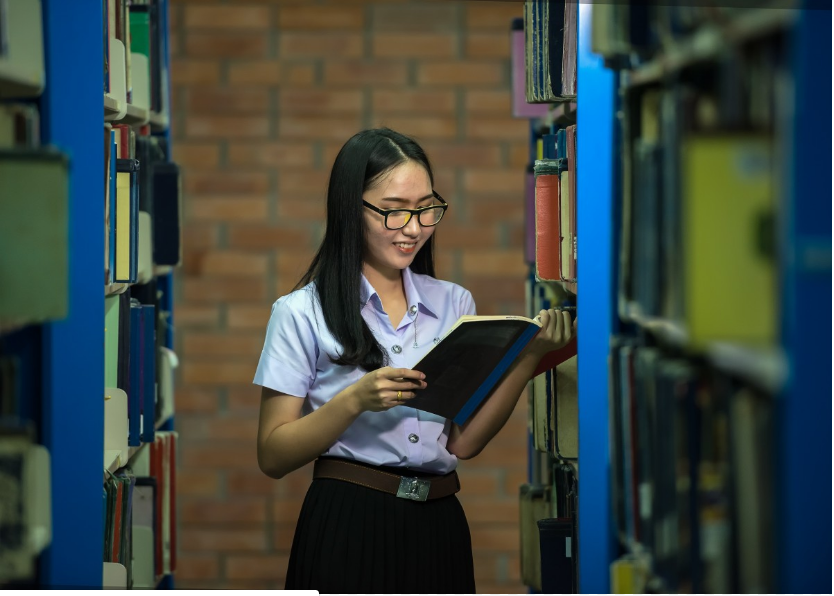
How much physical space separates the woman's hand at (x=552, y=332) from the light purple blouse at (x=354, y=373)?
23 cm

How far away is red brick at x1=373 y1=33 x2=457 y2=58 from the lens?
3305 mm

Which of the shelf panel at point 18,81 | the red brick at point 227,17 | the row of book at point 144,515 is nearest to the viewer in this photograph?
the shelf panel at point 18,81

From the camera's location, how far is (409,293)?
187 centimetres

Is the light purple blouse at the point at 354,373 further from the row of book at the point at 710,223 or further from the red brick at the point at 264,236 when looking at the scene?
the red brick at the point at 264,236

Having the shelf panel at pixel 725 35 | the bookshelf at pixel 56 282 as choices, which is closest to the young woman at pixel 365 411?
the bookshelf at pixel 56 282

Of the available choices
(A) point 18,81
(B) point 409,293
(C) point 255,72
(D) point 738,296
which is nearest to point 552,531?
(B) point 409,293

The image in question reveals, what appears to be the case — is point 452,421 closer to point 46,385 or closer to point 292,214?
point 46,385

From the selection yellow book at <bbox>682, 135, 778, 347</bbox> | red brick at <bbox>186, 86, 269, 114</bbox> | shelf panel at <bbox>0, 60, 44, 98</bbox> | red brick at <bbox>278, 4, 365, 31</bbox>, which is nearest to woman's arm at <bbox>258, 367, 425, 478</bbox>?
yellow book at <bbox>682, 135, 778, 347</bbox>

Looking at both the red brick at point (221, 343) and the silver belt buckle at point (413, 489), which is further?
the red brick at point (221, 343)

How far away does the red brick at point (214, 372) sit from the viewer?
3.31 metres

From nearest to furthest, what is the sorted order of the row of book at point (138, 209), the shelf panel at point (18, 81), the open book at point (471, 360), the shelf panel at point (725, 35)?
the shelf panel at point (725, 35) → the shelf panel at point (18, 81) → the open book at point (471, 360) → the row of book at point (138, 209)

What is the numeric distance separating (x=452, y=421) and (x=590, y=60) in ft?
2.29

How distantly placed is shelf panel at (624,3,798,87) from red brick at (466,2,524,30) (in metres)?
2.18

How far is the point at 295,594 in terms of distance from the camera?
138 centimetres
